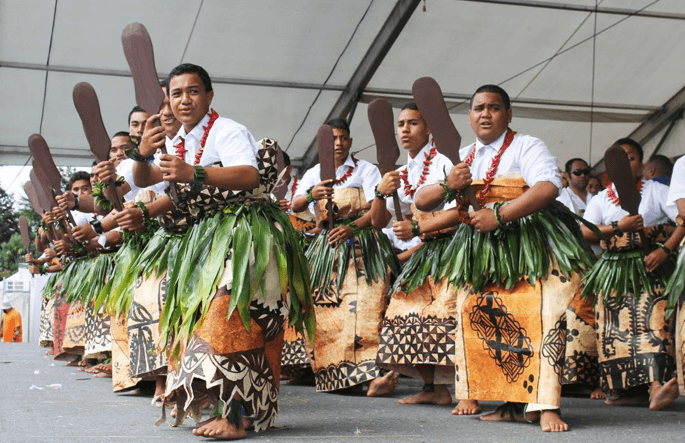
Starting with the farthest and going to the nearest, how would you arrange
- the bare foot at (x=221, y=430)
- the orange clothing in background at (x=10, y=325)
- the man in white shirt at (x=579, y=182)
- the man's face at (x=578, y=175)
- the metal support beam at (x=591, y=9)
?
1. the orange clothing in background at (x=10, y=325)
2. the metal support beam at (x=591, y=9)
3. the man's face at (x=578, y=175)
4. the man in white shirt at (x=579, y=182)
5. the bare foot at (x=221, y=430)

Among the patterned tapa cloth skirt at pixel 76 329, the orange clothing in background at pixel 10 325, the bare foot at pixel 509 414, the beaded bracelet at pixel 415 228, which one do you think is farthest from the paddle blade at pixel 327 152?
the orange clothing in background at pixel 10 325

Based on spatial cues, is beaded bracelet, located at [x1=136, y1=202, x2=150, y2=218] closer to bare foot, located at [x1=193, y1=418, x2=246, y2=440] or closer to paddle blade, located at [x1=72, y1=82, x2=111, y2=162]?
paddle blade, located at [x1=72, y1=82, x2=111, y2=162]

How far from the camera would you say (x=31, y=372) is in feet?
23.2

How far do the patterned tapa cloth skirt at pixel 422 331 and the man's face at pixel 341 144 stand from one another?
1334mm

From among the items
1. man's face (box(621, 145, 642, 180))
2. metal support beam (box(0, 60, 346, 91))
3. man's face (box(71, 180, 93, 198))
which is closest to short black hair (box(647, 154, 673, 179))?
man's face (box(621, 145, 642, 180))

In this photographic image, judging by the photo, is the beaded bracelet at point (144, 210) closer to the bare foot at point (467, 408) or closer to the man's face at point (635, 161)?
the bare foot at point (467, 408)

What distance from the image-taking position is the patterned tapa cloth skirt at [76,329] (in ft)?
25.1

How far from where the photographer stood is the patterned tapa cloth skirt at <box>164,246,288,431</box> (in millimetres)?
3334

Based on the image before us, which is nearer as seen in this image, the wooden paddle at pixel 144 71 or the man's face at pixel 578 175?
the wooden paddle at pixel 144 71

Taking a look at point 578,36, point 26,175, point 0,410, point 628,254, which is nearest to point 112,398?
point 0,410

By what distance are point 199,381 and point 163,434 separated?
0.85 feet

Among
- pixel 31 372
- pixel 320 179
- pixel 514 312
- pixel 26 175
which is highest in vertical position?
pixel 26 175

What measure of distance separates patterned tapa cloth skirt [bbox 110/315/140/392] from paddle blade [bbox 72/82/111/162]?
3.96ft

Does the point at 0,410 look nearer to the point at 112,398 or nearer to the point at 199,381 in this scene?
the point at 112,398
